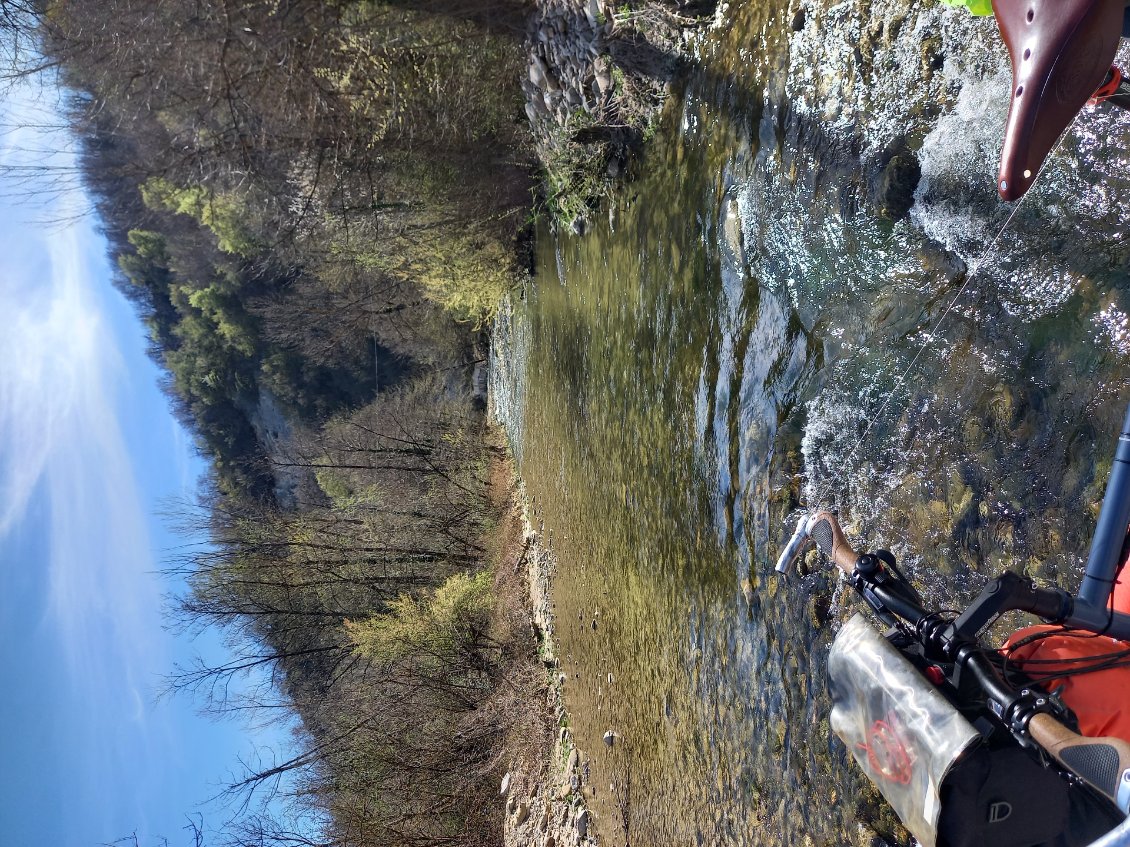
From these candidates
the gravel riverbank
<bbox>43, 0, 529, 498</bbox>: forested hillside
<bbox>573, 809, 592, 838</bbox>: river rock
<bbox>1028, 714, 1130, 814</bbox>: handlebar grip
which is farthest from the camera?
the gravel riverbank

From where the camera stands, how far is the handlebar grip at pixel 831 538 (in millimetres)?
2428

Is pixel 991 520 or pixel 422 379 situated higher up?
pixel 991 520

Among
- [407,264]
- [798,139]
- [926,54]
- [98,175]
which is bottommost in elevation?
[407,264]

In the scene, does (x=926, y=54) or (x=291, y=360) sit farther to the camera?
(x=291, y=360)

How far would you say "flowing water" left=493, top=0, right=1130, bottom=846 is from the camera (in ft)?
8.87

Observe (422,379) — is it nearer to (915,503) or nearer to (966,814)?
(915,503)

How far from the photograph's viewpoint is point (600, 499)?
23.2 ft

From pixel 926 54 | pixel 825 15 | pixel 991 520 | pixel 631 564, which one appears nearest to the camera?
pixel 991 520

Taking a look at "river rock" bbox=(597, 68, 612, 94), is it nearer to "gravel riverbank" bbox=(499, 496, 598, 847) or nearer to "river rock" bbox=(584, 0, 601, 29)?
"river rock" bbox=(584, 0, 601, 29)

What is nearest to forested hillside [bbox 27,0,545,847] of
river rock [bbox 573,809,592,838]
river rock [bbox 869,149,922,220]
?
river rock [bbox 573,809,592,838]

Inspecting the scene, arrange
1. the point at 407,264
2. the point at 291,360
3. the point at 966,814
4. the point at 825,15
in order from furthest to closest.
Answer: the point at 291,360 < the point at 407,264 < the point at 825,15 < the point at 966,814

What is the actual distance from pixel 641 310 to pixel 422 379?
1313 centimetres

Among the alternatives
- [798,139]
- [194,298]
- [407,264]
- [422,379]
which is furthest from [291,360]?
[798,139]

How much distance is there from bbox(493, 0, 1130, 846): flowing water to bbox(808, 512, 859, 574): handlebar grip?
0.83 m
